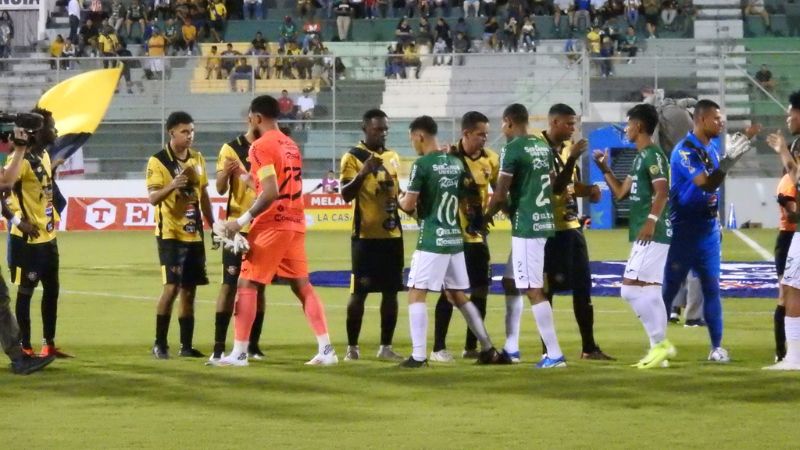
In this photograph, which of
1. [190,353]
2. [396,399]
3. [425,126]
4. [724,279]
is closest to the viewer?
[396,399]

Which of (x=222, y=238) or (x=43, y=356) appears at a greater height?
(x=222, y=238)

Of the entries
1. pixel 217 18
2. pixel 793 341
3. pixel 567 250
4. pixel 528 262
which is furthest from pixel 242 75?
pixel 793 341

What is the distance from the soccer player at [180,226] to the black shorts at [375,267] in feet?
4.42

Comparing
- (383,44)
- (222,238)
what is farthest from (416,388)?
(383,44)

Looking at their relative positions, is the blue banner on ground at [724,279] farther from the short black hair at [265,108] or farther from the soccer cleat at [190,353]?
the short black hair at [265,108]

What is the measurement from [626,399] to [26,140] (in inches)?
197

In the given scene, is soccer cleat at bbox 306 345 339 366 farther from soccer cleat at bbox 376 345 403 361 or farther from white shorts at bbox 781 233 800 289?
white shorts at bbox 781 233 800 289

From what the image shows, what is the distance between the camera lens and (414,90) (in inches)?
1499

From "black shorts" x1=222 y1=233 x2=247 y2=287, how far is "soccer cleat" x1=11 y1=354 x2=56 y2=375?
1.75m

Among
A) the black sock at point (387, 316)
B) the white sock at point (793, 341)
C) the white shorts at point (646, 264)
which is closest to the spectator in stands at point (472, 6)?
the black sock at point (387, 316)

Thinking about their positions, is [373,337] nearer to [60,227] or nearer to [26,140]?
[26,140]

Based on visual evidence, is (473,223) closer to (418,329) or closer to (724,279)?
(418,329)

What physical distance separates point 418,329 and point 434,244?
Answer: 0.68 meters

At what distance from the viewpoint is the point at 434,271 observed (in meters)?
11.8
